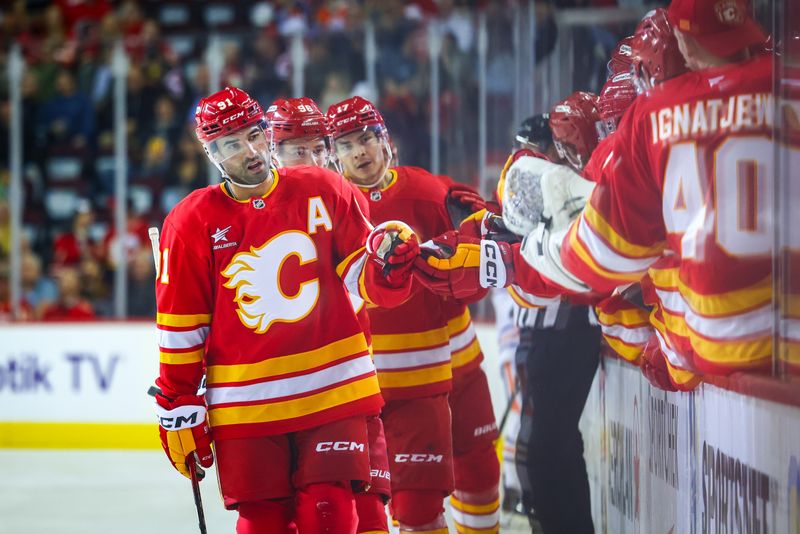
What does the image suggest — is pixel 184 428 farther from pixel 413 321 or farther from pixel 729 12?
pixel 729 12

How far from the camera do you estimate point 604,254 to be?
2.31 meters

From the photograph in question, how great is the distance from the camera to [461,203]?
3221 millimetres

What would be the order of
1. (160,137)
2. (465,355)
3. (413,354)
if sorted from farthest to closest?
1. (160,137)
2. (465,355)
3. (413,354)

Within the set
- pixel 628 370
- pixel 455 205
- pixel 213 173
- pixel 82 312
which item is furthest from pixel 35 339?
pixel 628 370

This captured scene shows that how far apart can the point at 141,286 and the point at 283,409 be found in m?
3.64

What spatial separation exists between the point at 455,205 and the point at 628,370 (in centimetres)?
76

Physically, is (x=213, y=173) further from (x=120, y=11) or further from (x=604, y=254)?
(x=604, y=254)

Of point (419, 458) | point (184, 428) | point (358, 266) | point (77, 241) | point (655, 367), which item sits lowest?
point (419, 458)

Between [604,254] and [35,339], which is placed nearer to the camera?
[604,254]

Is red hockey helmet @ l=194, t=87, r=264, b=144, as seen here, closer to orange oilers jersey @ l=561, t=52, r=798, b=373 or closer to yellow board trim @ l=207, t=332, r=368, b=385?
yellow board trim @ l=207, t=332, r=368, b=385

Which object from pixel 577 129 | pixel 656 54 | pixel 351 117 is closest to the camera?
pixel 656 54

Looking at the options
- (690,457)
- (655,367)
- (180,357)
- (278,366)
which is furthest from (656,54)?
(180,357)

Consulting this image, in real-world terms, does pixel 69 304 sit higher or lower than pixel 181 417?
lower

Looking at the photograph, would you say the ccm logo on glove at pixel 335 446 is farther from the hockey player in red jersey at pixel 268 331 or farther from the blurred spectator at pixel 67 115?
the blurred spectator at pixel 67 115
